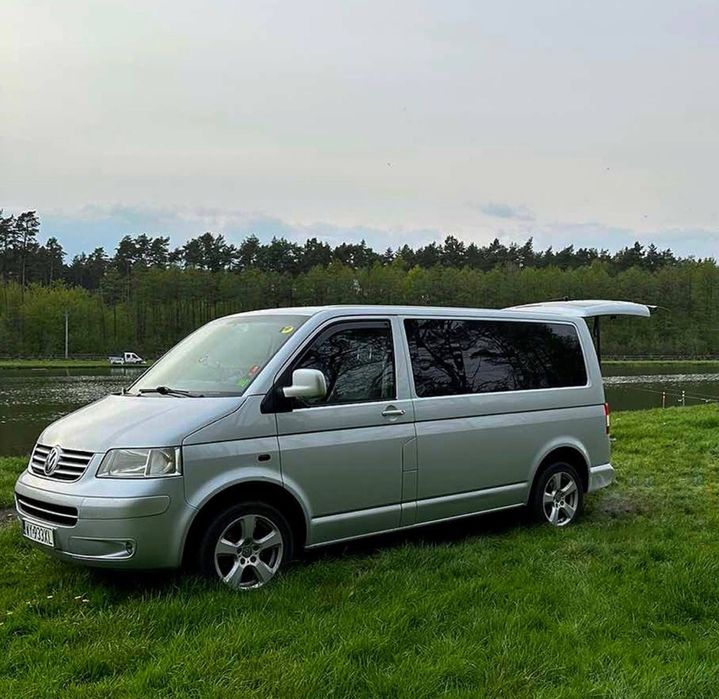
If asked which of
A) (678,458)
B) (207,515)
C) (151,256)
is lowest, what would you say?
(678,458)

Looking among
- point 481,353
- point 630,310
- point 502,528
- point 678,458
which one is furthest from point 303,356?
point 678,458

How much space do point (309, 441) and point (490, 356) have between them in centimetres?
203

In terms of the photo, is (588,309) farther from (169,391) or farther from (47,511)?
(47,511)

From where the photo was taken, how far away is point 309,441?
513cm

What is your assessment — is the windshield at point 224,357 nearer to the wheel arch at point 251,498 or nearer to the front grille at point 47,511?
the wheel arch at point 251,498

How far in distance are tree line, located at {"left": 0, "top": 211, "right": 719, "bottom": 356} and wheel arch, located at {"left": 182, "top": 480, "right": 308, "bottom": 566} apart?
84.0 m

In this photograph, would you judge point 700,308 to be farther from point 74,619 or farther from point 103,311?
point 74,619

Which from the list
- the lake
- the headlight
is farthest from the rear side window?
the lake

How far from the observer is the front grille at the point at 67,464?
462 cm

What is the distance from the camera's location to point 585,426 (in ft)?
23.2

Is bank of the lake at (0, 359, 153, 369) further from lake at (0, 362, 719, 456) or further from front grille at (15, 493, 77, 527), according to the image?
front grille at (15, 493, 77, 527)

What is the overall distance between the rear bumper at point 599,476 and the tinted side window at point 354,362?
2.60m

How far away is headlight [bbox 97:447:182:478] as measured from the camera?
14.8ft

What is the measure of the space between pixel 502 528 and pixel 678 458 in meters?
5.00
